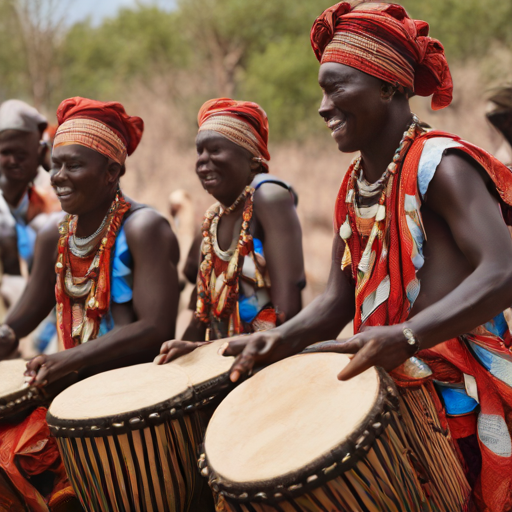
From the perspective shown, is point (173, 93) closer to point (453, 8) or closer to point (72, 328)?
point (453, 8)

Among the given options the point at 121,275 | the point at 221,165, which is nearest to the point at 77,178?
the point at 121,275

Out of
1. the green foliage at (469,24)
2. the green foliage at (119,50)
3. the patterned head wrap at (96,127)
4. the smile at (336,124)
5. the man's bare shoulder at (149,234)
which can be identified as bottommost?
the man's bare shoulder at (149,234)

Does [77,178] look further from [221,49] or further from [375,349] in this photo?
[221,49]

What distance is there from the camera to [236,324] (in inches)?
134

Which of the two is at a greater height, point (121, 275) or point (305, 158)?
point (121, 275)

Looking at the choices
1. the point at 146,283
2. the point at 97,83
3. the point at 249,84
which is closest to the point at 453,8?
the point at 249,84

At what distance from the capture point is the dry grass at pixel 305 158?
529 inches

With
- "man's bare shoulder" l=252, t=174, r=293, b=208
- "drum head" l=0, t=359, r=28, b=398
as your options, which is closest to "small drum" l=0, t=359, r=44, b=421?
"drum head" l=0, t=359, r=28, b=398

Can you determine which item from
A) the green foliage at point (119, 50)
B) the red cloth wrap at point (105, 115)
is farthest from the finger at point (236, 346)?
the green foliage at point (119, 50)

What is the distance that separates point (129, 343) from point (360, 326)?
1.14 m

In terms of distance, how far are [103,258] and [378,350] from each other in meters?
1.70

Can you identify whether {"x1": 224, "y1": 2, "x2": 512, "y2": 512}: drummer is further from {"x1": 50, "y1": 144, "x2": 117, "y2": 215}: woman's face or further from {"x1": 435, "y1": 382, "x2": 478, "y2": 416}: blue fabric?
{"x1": 50, "y1": 144, "x2": 117, "y2": 215}: woman's face

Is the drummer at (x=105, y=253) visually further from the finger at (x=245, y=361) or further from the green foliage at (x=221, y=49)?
the green foliage at (x=221, y=49)

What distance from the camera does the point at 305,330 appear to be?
253 cm
